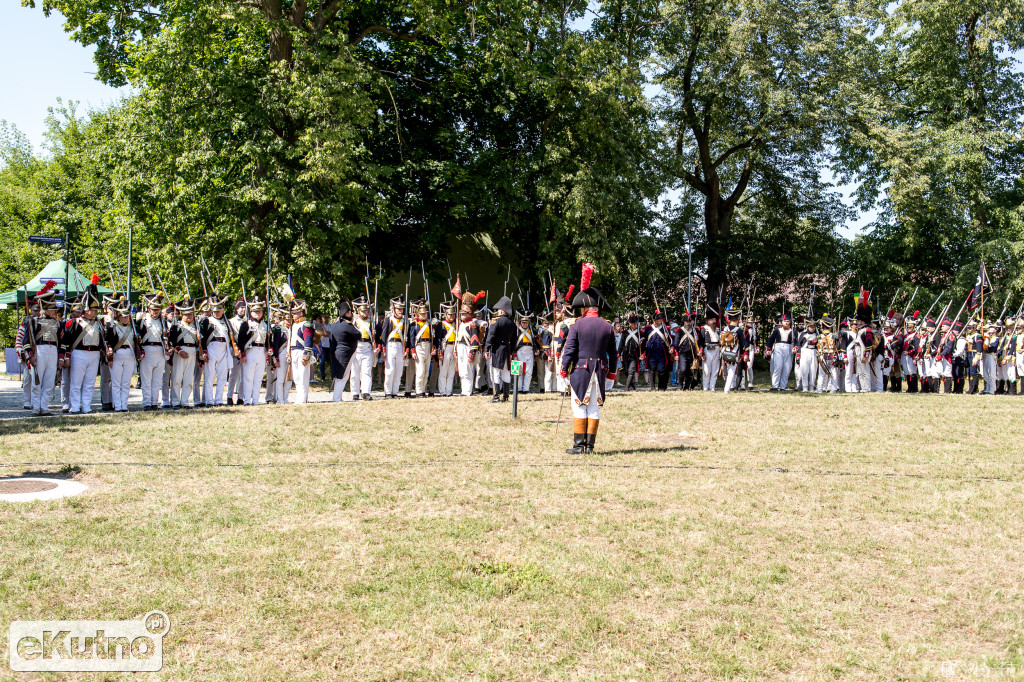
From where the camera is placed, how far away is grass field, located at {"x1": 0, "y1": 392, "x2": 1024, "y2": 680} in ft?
16.0

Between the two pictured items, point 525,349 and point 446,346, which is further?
point 525,349

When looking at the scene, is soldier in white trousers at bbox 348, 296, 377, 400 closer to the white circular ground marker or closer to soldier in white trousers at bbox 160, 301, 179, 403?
soldier in white trousers at bbox 160, 301, 179, 403

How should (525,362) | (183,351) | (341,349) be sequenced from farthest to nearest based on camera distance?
1. (525,362)
2. (341,349)
3. (183,351)

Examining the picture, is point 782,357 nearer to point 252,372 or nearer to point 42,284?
point 252,372

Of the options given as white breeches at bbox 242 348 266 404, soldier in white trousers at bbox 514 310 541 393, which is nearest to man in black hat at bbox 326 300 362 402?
white breeches at bbox 242 348 266 404

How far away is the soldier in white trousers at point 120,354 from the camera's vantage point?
14875mm

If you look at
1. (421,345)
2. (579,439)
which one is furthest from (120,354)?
(579,439)

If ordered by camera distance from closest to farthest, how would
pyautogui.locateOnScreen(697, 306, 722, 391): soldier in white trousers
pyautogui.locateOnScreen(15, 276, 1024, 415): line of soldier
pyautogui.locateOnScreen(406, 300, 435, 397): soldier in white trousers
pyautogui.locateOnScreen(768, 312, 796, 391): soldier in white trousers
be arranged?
pyautogui.locateOnScreen(15, 276, 1024, 415): line of soldier → pyautogui.locateOnScreen(406, 300, 435, 397): soldier in white trousers → pyautogui.locateOnScreen(697, 306, 722, 391): soldier in white trousers → pyautogui.locateOnScreen(768, 312, 796, 391): soldier in white trousers

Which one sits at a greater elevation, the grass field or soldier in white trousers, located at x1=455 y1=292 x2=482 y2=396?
soldier in white trousers, located at x1=455 y1=292 x2=482 y2=396

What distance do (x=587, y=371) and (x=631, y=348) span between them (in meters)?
12.1

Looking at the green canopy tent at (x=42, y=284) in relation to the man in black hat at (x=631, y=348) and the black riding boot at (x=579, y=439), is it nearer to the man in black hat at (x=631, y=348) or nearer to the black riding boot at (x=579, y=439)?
the man in black hat at (x=631, y=348)

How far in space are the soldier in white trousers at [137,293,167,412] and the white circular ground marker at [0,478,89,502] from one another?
685 centimetres

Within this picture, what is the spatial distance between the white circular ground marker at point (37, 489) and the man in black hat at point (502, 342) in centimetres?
934

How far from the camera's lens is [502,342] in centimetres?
1697
